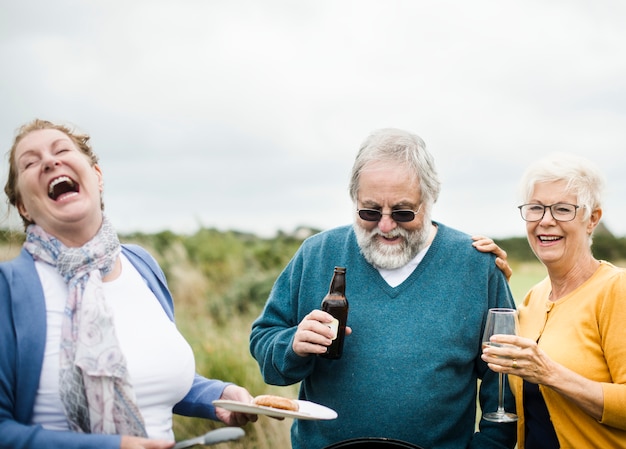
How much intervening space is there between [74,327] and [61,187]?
0.59 meters

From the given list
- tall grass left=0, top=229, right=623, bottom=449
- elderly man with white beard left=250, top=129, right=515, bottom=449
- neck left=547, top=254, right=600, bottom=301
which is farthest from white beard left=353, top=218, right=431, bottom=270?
tall grass left=0, top=229, right=623, bottom=449

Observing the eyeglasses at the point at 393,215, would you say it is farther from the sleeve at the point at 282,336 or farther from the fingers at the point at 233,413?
the fingers at the point at 233,413

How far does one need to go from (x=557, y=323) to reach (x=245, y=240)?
14.1m

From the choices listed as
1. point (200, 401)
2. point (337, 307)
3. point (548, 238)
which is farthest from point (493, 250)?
point (200, 401)

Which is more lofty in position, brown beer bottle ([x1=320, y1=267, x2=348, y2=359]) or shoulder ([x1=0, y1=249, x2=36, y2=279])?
shoulder ([x1=0, y1=249, x2=36, y2=279])

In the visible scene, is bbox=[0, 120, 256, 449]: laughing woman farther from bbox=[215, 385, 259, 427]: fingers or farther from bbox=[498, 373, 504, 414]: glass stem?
bbox=[498, 373, 504, 414]: glass stem

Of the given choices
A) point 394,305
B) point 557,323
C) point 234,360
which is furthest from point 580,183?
point 234,360

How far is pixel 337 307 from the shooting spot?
3.52 metres

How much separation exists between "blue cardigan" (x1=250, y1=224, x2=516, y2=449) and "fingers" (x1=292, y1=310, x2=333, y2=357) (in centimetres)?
20

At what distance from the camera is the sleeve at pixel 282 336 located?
11.4 feet

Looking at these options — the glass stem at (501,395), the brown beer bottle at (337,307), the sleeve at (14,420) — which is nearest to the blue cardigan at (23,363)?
the sleeve at (14,420)

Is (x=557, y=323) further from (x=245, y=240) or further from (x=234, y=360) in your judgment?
(x=245, y=240)

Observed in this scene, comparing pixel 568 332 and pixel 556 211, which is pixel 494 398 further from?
pixel 556 211

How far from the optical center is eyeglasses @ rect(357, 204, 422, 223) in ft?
11.6
